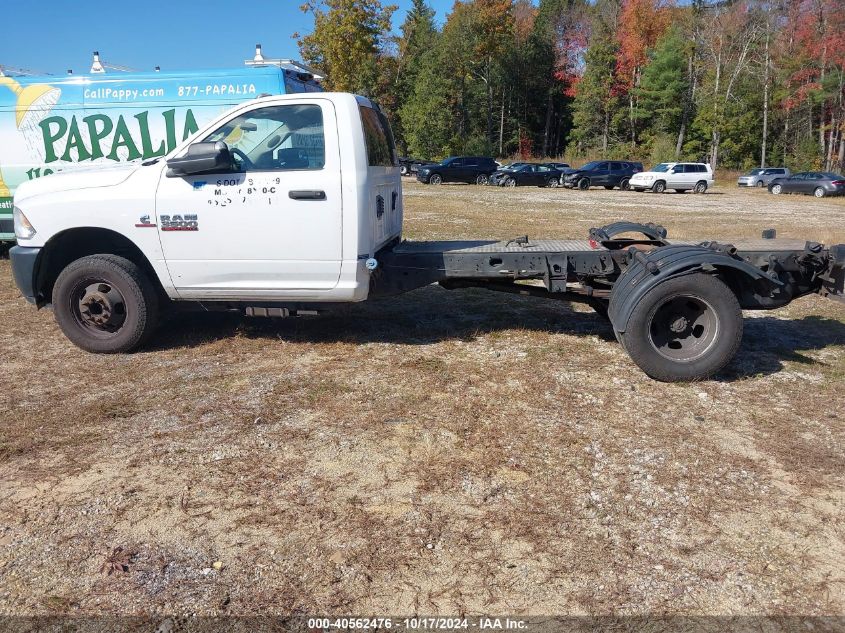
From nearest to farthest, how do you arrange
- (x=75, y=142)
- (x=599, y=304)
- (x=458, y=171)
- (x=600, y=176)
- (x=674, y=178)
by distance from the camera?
(x=599, y=304), (x=75, y=142), (x=674, y=178), (x=600, y=176), (x=458, y=171)

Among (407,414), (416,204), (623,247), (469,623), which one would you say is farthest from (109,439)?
(416,204)

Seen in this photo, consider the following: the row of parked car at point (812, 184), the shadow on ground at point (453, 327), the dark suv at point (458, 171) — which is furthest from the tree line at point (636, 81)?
the shadow on ground at point (453, 327)

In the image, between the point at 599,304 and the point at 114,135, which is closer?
the point at 599,304

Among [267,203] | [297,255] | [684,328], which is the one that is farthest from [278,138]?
[684,328]

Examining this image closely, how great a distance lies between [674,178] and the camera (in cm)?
3294

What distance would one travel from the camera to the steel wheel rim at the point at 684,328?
5020 mm

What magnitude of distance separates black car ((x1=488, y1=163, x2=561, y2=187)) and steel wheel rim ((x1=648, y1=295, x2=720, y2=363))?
30.0m

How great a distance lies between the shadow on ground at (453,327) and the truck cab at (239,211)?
715 mm

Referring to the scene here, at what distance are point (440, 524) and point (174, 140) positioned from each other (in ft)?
27.5

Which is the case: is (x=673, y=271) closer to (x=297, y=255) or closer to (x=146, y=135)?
(x=297, y=255)

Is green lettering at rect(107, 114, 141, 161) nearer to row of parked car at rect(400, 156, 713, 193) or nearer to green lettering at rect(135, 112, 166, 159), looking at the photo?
green lettering at rect(135, 112, 166, 159)

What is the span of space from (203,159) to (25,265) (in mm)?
1911

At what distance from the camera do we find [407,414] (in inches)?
180

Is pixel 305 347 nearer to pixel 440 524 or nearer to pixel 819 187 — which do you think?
pixel 440 524
